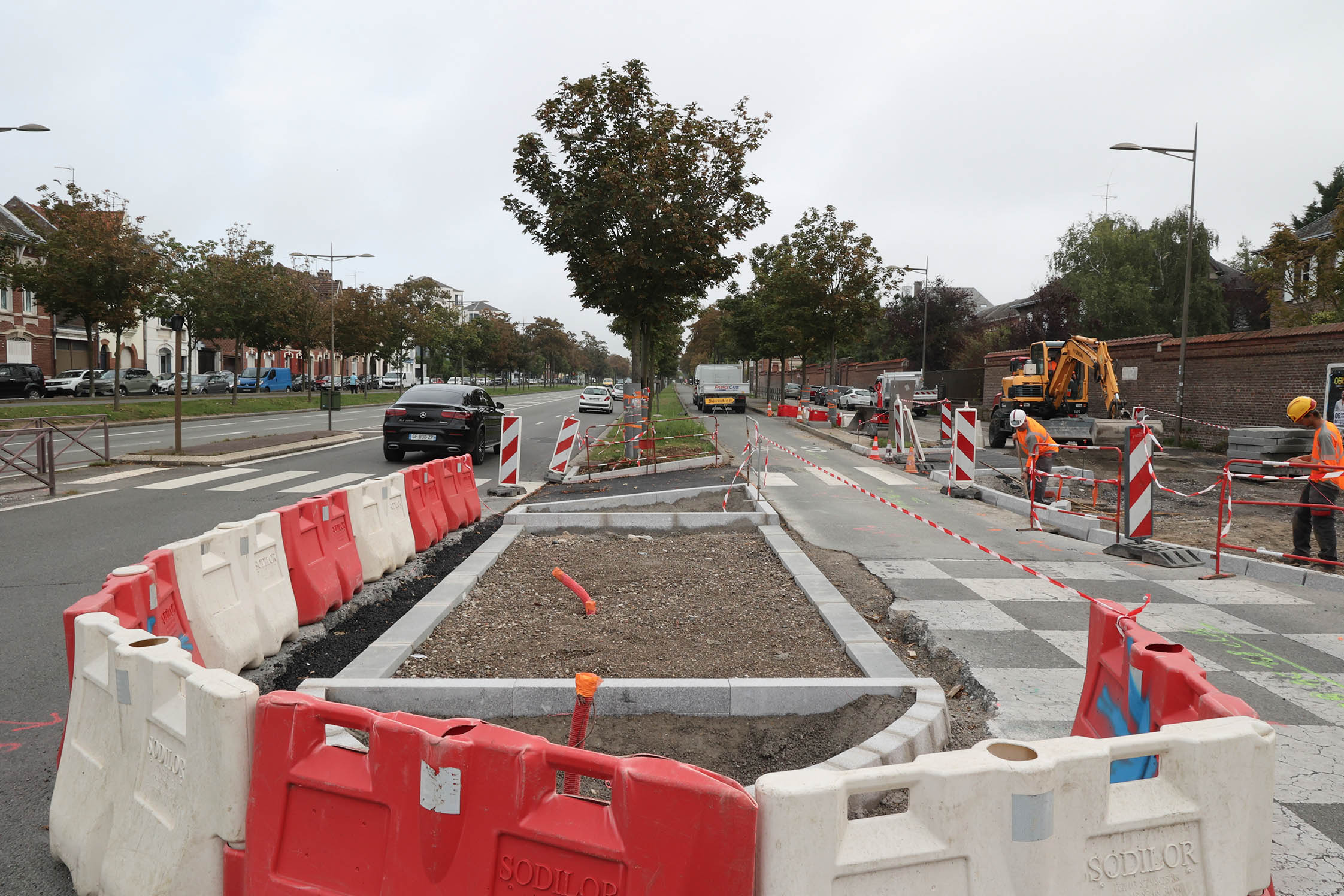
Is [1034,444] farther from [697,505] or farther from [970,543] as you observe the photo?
[697,505]

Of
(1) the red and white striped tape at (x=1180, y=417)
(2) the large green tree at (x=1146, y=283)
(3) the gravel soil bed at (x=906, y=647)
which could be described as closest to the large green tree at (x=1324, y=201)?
(2) the large green tree at (x=1146, y=283)

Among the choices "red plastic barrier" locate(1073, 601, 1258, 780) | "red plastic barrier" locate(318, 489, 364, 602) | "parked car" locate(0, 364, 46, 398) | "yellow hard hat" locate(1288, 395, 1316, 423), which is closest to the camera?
"red plastic barrier" locate(1073, 601, 1258, 780)

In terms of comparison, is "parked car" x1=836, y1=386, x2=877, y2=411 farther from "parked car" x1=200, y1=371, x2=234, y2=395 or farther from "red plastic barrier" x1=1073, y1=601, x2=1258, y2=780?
"red plastic barrier" x1=1073, y1=601, x2=1258, y2=780

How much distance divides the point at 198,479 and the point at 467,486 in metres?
6.18

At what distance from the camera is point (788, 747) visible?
4.03 meters

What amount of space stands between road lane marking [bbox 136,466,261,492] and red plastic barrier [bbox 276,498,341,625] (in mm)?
7858

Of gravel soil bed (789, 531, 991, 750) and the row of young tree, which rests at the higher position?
the row of young tree

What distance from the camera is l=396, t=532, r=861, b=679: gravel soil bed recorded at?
4.99 m

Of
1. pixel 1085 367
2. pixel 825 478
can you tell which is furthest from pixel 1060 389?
pixel 825 478

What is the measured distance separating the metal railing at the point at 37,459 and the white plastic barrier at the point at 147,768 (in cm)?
1099

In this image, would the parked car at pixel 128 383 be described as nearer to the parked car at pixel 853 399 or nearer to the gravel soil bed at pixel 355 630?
the parked car at pixel 853 399

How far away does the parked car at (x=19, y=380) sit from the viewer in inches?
1451

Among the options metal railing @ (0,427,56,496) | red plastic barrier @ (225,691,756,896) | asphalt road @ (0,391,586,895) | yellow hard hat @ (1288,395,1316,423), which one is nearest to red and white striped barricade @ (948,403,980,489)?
yellow hard hat @ (1288,395,1316,423)

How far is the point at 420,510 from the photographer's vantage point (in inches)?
337
